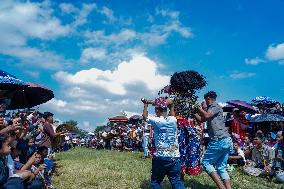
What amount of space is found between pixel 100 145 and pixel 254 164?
25288 millimetres

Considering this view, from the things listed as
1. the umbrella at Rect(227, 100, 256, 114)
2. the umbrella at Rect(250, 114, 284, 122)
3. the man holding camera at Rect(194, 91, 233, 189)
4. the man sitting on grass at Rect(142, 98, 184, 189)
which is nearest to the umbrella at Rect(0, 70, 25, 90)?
the man sitting on grass at Rect(142, 98, 184, 189)

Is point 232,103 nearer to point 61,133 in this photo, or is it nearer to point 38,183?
point 61,133

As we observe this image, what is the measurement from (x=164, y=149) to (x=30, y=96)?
23.6 feet

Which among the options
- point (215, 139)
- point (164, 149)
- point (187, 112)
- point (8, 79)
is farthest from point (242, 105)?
point (164, 149)

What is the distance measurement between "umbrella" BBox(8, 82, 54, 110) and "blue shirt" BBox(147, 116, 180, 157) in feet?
20.1

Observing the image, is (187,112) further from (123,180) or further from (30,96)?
(30,96)

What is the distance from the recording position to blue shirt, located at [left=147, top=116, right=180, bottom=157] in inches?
269

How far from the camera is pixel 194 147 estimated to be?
30.1 feet

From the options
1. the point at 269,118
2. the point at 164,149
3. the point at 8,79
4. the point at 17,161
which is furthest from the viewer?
the point at 269,118

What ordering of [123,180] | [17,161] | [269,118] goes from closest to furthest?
1. [17,161]
2. [123,180]
3. [269,118]

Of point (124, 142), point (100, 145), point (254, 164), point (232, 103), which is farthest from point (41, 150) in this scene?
point (100, 145)

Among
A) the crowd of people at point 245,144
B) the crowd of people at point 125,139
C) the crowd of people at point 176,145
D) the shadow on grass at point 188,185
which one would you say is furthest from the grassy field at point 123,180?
the crowd of people at point 125,139

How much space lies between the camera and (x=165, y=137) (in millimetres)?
6918

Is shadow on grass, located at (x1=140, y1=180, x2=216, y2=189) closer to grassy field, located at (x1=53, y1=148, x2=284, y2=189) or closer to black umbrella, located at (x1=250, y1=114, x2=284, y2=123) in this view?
grassy field, located at (x1=53, y1=148, x2=284, y2=189)
